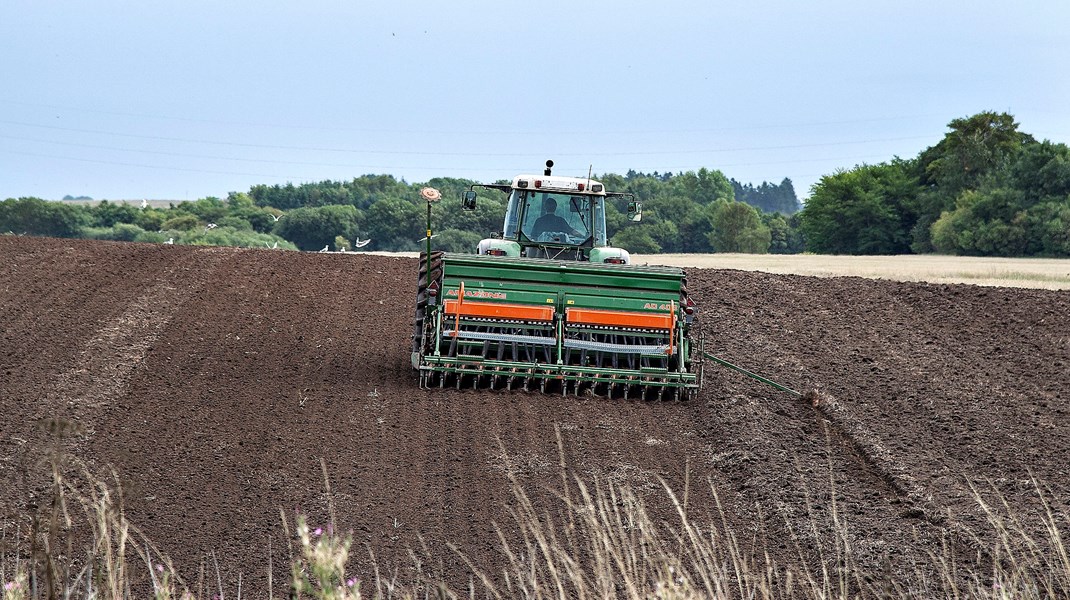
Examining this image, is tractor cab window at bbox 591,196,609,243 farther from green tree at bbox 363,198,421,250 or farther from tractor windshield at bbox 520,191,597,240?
green tree at bbox 363,198,421,250

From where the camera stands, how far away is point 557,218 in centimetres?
1498

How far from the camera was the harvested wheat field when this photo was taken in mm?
8062

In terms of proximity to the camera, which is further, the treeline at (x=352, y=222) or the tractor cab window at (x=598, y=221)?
the treeline at (x=352, y=222)

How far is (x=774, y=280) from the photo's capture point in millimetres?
22938

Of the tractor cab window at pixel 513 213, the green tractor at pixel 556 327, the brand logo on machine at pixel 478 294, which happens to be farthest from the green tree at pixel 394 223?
the brand logo on machine at pixel 478 294

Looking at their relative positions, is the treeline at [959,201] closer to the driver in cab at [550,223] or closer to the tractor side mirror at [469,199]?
the driver in cab at [550,223]

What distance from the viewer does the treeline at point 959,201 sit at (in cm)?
4928

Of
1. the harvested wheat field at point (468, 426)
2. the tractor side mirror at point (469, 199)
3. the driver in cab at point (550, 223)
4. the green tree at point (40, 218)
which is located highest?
the tractor side mirror at point (469, 199)

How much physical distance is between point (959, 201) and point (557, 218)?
145 feet

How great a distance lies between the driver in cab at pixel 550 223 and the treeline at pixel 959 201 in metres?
36.3

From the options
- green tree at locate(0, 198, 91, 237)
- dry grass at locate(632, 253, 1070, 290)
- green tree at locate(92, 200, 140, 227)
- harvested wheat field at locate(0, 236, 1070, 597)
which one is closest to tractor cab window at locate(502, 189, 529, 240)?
harvested wheat field at locate(0, 236, 1070, 597)

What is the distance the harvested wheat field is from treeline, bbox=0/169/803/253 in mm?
24755

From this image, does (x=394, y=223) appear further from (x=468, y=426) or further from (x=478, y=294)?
(x=468, y=426)

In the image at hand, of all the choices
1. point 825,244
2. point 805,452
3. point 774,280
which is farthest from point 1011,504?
point 825,244
